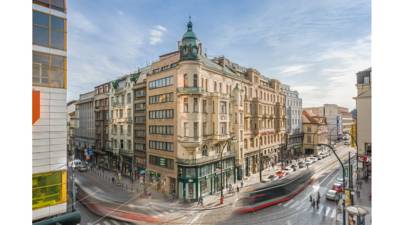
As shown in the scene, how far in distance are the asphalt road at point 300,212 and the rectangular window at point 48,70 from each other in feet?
13.0

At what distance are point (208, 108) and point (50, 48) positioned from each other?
3444mm

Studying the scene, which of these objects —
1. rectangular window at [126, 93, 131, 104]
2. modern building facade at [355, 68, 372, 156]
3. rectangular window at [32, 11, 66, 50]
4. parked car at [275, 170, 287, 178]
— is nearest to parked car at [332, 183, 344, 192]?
modern building facade at [355, 68, 372, 156]

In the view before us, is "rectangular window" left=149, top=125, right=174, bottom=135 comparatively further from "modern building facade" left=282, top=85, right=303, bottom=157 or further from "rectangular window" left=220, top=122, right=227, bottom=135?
"modern building facade" left=282, top=85, right=303, bottom=157

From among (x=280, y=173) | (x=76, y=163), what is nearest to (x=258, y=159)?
(x=280, y=173)

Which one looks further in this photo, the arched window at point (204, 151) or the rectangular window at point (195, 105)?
the arched window at point (204, 151)

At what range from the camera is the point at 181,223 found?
4.56 m

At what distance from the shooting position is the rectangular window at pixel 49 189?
4.11m

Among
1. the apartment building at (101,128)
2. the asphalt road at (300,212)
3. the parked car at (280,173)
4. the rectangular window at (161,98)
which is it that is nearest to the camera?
the rectangular window at (161,98)

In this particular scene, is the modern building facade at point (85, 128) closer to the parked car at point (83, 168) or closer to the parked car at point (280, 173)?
the parked car at point (83, 168)

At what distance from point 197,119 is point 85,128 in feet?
9.34

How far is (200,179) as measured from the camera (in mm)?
4516

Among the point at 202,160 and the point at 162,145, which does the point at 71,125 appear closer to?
the point at 162,145

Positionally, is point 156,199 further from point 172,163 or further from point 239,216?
point 239,216

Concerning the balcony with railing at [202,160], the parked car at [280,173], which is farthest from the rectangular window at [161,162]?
the parked car at [280,173]
